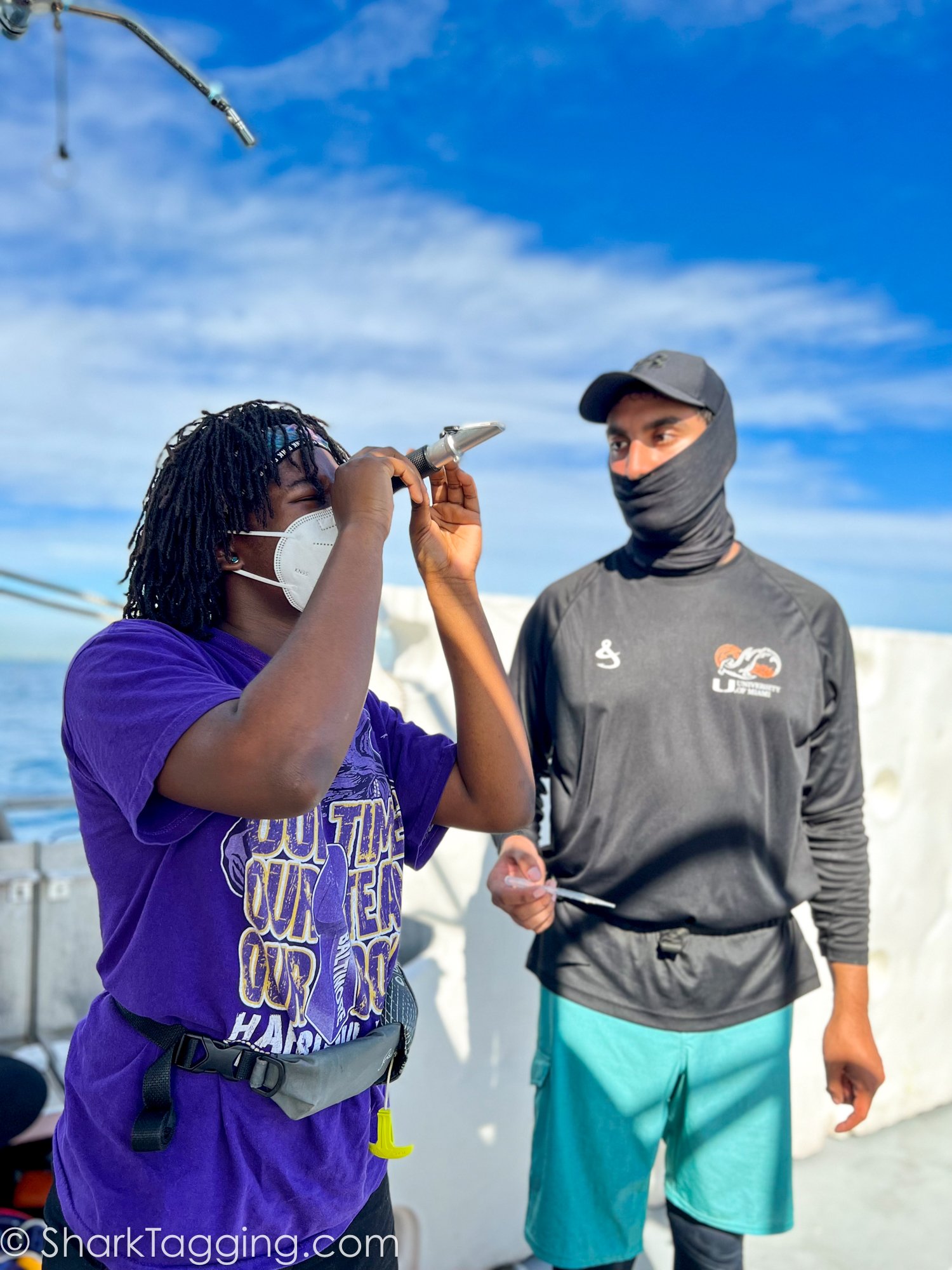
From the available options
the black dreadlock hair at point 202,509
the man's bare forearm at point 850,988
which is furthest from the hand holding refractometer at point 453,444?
the man's bare forearm at point 850,988

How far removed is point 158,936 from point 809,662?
1555 millimetres

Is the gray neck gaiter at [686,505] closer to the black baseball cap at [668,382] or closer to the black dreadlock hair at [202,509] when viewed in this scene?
the black baseball cap at [668,382]

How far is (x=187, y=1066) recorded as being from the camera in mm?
1184

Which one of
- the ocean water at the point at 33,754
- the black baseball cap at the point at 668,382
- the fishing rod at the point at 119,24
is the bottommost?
the ocean water at the point at 33,754

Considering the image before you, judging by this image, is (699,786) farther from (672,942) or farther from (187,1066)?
(187,1066)

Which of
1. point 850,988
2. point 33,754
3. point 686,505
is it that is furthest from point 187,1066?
point 33,754

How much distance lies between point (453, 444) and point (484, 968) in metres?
1.84

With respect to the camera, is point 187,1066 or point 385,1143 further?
point 385,1143

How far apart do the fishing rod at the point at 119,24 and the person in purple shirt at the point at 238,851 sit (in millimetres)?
904

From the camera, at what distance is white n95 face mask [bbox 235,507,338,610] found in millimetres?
1395

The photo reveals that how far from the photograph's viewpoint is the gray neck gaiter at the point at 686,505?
7.32 ft

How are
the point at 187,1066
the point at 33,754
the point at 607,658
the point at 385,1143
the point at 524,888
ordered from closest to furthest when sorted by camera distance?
the point at 187,1066, the point at 385,1143, the point at 524,888, the point at 607,658, the point at 33,754

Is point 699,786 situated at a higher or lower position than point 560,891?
higher

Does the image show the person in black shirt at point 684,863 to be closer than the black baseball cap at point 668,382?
Yes
